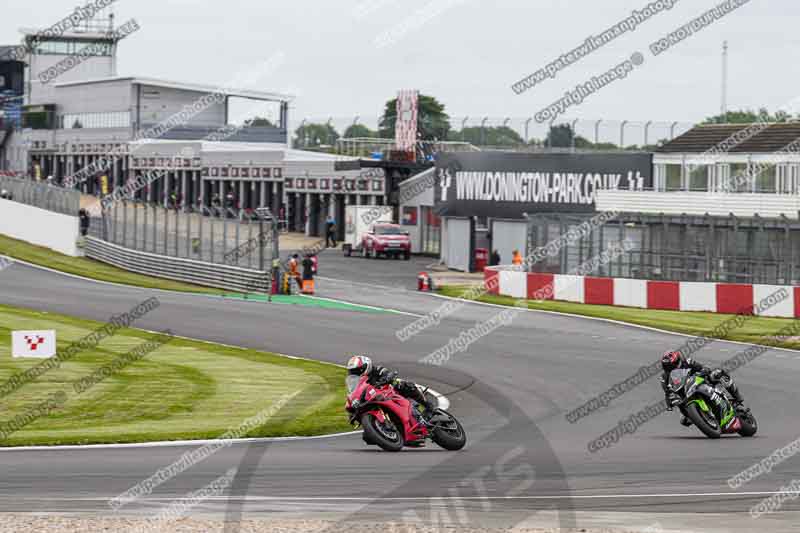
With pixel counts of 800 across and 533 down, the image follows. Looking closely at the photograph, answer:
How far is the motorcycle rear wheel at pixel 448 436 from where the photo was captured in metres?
15.7

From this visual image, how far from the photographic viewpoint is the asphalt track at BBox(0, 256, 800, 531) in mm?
11891

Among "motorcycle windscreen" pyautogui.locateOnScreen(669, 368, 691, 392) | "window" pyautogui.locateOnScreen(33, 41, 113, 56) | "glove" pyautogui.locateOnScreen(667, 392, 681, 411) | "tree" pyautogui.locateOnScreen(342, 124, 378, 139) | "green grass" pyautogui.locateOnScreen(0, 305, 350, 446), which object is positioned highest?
"window" pyautogui.locateOnScreen(33, 41, 113, 56)

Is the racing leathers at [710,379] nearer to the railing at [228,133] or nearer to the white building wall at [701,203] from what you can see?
the white building wall at [701,203]

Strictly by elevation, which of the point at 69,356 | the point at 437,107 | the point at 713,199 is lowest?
the point at 69,356

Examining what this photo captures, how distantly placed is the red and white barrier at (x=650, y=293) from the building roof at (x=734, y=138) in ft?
34.3

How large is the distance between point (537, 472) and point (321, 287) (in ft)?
108

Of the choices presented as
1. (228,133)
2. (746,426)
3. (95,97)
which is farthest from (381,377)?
(95,97)

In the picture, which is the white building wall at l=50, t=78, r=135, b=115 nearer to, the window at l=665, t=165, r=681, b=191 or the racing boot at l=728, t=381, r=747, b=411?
the window at l=665, t=165, r=681, b=191

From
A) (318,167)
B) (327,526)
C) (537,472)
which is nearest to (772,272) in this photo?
(537,472)

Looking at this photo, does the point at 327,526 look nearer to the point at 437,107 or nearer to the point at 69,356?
the point at 69,356

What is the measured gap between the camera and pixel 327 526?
11094 mm

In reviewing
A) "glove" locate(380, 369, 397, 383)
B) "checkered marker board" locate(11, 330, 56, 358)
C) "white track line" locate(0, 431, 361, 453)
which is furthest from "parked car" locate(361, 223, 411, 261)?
"glove" locate(380, 369, 397, 383)

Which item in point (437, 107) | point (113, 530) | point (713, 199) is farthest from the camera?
point (437, 107)

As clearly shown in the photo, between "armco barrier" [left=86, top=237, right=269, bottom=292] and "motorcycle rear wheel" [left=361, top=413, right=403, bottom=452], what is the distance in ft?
92.3
